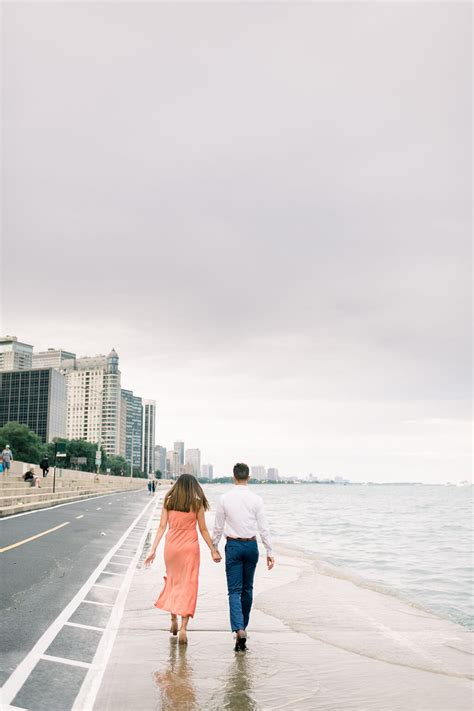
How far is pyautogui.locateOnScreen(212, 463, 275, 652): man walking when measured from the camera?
753 cm

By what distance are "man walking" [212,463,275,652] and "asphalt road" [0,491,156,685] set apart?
7.82 feet

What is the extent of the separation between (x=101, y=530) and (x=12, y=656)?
1669cm

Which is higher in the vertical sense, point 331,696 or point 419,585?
point 331,696

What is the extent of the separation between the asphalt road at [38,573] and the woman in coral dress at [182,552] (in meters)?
1.69

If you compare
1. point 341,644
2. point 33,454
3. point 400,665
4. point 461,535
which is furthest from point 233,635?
point 33,454

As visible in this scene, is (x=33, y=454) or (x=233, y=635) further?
(x=33, y=454)

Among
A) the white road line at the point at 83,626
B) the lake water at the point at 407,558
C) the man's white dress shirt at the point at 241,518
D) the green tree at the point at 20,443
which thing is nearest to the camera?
the man's white dress shirt at the point at 241,518

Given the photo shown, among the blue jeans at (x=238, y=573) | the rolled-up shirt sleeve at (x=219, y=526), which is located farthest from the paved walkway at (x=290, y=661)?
the rolled-up shirt sleeve at (x=219, y=526)

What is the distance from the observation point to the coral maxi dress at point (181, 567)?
24.7 feet

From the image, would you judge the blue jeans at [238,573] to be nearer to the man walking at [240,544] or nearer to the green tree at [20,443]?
the man walking at [240,544]

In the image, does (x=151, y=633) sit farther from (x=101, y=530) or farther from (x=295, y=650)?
(x=101, y=530)

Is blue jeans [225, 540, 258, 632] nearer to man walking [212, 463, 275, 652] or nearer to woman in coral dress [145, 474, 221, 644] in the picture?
man walking [212, 463, 275, 652]

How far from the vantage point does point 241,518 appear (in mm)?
7699

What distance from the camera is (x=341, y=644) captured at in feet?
27.2
